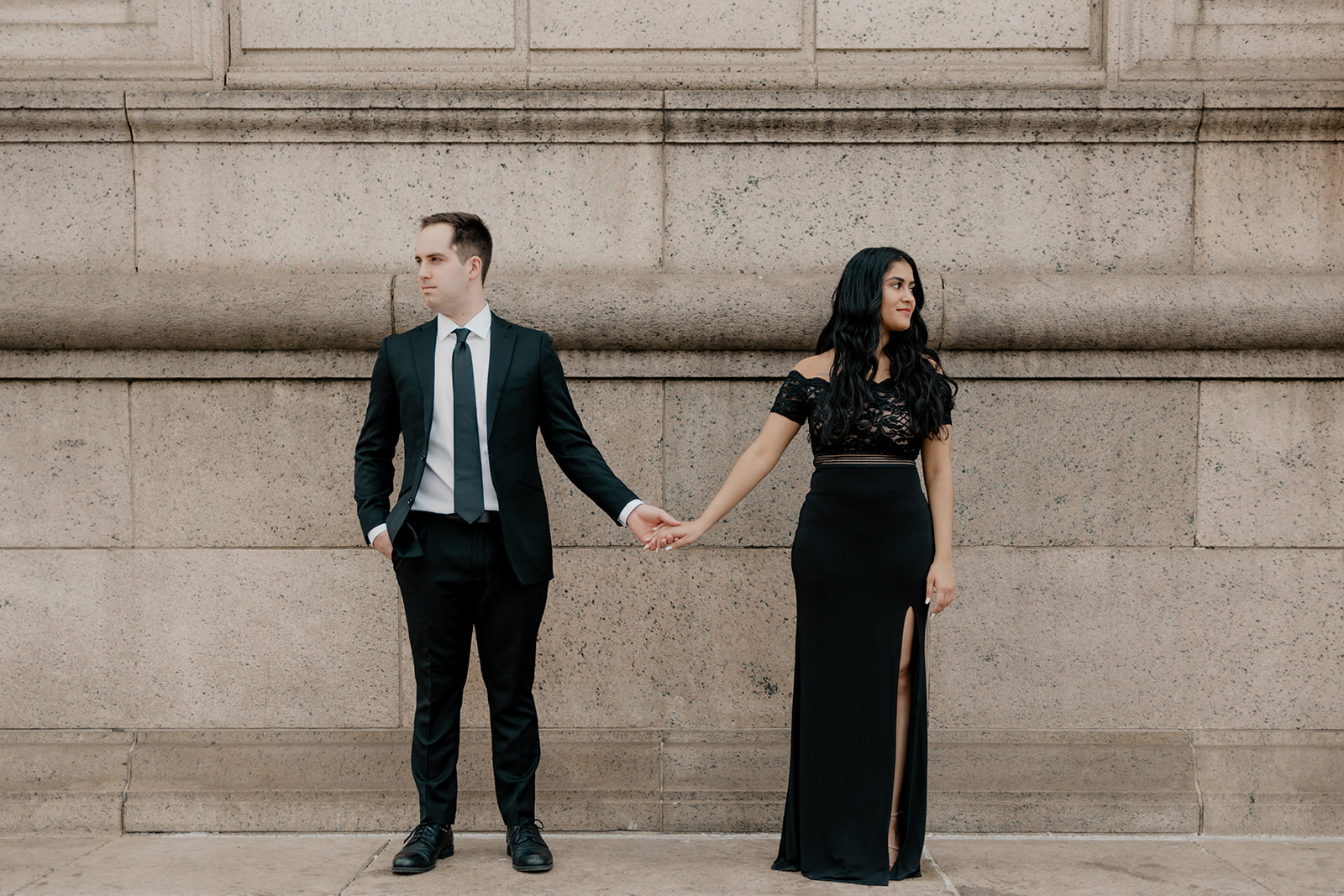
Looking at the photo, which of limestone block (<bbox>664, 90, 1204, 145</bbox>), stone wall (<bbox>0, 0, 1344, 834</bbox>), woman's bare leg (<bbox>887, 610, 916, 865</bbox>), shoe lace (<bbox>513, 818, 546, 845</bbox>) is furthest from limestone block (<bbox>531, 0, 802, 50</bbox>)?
shoe lace (<bbox>513, 818, 546, 845</bbox>)

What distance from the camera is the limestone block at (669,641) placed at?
16.3 feet

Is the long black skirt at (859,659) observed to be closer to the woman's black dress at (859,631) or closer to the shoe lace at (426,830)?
the woman's black dress at (859,631)

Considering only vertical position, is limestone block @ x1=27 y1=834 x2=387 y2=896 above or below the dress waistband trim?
below

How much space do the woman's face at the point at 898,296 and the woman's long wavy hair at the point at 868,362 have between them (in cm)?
2

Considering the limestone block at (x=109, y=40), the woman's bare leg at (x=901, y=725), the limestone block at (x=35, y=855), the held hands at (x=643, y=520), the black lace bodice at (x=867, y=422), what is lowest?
the limestone block at (x=35, y=855)

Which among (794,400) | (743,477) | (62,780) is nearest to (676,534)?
(743,477)

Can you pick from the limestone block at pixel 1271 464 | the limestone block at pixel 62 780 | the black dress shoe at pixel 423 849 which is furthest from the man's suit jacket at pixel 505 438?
the limestone block at pixel 1271 464

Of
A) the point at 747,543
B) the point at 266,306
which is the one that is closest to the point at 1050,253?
the point at 747,543

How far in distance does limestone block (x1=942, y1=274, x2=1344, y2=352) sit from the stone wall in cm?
2

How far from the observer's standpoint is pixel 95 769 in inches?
192

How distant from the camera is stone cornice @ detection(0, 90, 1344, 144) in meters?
4.95

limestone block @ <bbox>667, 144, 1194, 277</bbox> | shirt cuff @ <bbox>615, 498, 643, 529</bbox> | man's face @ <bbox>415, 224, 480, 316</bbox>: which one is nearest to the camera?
man's face @ <bbox>415, 224, 480, 316</bbox>

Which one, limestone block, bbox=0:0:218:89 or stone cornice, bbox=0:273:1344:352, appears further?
limestone block, bbox=0:0:218:89

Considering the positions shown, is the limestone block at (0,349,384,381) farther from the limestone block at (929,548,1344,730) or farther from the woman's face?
the limestone block at (929,548,1344,730)
